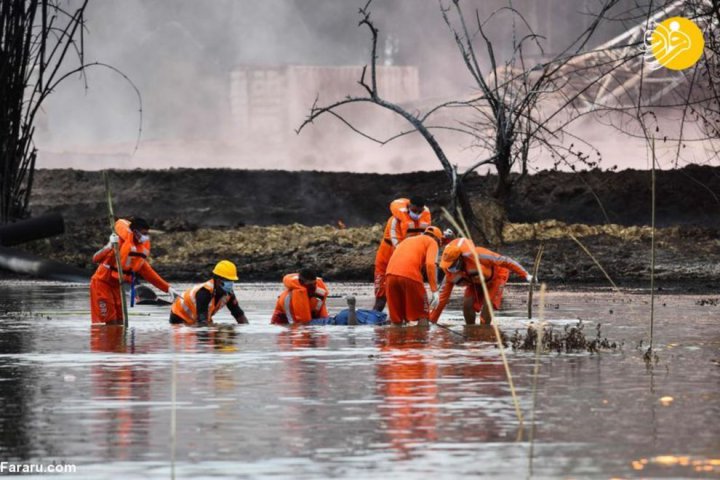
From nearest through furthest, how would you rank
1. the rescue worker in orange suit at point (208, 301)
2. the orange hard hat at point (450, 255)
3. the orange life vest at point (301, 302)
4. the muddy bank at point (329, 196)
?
1. the orange hard hat at point (450, 255)
2. the rescue worker in orange suit at point (208, 301)
3. the orange life vest at point (301, 302)
4. the muddy bank at point (329, 196)

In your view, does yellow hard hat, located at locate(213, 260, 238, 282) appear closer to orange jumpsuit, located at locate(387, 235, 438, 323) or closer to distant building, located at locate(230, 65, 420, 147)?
orange jumpsuit, located at locate(387, 235, 438, 323)

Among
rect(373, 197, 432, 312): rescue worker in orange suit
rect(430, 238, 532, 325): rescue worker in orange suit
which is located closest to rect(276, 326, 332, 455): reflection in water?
rect(430, 238, 532, 325): rescue worker in orange suit

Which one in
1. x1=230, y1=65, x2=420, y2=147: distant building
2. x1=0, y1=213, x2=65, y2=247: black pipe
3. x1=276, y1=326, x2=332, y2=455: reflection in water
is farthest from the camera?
x1=230, y1=65, x2=420, y2=147: distant building

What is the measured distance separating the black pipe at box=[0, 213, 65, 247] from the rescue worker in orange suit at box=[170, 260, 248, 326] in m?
9.28

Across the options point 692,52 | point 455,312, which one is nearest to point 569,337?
point 692,52

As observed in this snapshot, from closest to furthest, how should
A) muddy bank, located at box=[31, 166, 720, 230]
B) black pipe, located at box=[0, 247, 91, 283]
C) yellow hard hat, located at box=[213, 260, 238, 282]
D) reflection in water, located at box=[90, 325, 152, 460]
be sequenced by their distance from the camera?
reflection in water, located at box=[90, 325, 152, 460]
yellow hard hat, located at box=[213, 260, 238, 282]
black pipe, located at box=[0, 247, 91, 283]
muddy bank, located at box=[31, 166, 720, 230]

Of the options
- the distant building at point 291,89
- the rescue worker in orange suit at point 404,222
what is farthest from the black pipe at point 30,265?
the distant building at point 291,89

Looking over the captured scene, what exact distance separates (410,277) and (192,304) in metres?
2.82

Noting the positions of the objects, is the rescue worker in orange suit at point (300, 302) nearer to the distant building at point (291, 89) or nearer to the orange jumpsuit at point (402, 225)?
the orange jumpsuit at point (402, 225)

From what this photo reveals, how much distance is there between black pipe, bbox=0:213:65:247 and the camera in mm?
31125

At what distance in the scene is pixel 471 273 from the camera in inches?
846

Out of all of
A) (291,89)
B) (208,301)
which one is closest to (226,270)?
(208,301)

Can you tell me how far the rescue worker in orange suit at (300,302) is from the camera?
2166 centimetres

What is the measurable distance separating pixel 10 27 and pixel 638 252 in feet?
59.1
